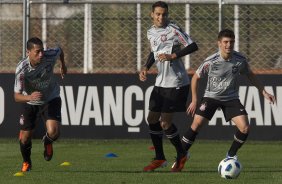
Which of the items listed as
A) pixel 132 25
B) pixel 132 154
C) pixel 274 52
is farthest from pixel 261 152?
pixel 132 25

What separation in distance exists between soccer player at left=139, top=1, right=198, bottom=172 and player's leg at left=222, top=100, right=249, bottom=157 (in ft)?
2.05

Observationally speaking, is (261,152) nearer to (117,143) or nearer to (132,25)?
(117,143)

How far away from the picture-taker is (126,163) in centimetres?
1459

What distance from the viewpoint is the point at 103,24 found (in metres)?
26.2

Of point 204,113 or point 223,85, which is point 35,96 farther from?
point 223,85

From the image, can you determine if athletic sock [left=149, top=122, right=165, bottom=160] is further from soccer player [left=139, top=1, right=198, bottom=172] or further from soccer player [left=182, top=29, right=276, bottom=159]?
soccer player [left=182, top=29, right=276, bottom=159]

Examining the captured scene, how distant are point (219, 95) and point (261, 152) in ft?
11.7

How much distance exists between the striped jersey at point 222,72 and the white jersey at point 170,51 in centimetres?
35

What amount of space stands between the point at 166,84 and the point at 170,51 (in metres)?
0.46

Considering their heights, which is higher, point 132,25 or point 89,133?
point 132,25

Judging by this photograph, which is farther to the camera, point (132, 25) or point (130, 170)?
point (132, 25)

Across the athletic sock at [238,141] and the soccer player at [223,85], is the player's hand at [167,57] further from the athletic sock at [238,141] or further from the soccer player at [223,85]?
the athletic sock at [238,141]

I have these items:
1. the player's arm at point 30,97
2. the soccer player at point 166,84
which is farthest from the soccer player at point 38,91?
the soccer player at point 166,84

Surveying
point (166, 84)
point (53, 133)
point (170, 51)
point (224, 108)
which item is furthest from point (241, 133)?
point (53, 133)
